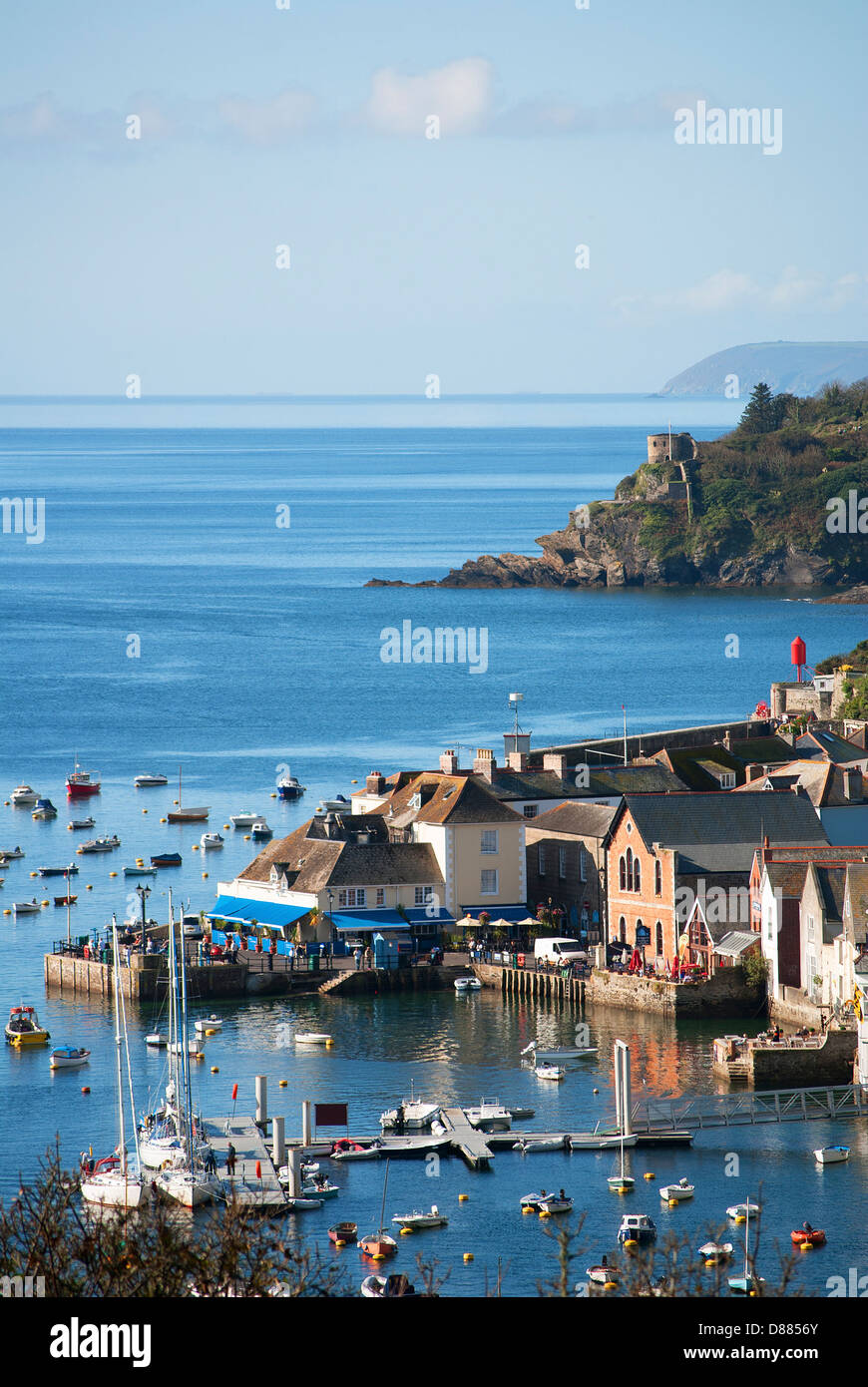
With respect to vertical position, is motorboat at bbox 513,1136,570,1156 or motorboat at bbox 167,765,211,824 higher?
motorboat at bbox 167,765,211,824

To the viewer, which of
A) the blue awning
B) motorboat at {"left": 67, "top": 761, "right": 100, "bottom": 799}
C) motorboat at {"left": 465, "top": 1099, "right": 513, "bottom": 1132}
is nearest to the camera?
motorboat at {"left": 465, "top": 1099, "right": 513, "bottom": 1132}

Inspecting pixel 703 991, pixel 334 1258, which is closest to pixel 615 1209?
pixel 334 1258

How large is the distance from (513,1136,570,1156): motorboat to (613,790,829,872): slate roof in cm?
1743

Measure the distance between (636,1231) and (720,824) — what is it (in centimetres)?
2673

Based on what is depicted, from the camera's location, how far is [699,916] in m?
62.5

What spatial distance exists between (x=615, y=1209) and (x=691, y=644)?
14506 centimetres

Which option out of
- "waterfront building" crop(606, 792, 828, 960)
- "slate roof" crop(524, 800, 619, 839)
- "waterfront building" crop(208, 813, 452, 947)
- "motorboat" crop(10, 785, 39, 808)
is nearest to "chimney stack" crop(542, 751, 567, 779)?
"slate roof" crop(524, 800, 619, 839)

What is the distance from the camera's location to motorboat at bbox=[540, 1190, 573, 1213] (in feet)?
138

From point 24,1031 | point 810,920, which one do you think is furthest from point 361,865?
point 810,920

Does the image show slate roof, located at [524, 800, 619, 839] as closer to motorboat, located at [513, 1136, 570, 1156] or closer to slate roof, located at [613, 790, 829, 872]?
slate roof, located at [613, 790, 829, 872]

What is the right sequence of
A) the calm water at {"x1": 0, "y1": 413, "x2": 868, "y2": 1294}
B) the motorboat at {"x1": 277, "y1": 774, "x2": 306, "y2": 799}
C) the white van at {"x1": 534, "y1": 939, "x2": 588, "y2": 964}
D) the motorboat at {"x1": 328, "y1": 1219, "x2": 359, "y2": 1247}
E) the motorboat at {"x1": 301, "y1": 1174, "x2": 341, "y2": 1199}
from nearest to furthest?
1. the motorboat at {"x1": 328, "y1": 1219, "x2": 359, "y2": 1247}
2. the motorboat at {"x1": 301, "y1": 1174, "x2": 341, "y2": 1199}
3. the calm water at {"x1": 0, "y1": 413, "x2": 868, "y2": 1294}
4. the white van at {"x1": 534, "y1": 939, "x2": 588, "y2": 964}
5. the motorboat at {"x1": 277, "y1": 774, "x2": 306, "y2": 799}

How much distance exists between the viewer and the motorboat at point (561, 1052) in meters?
55.9
